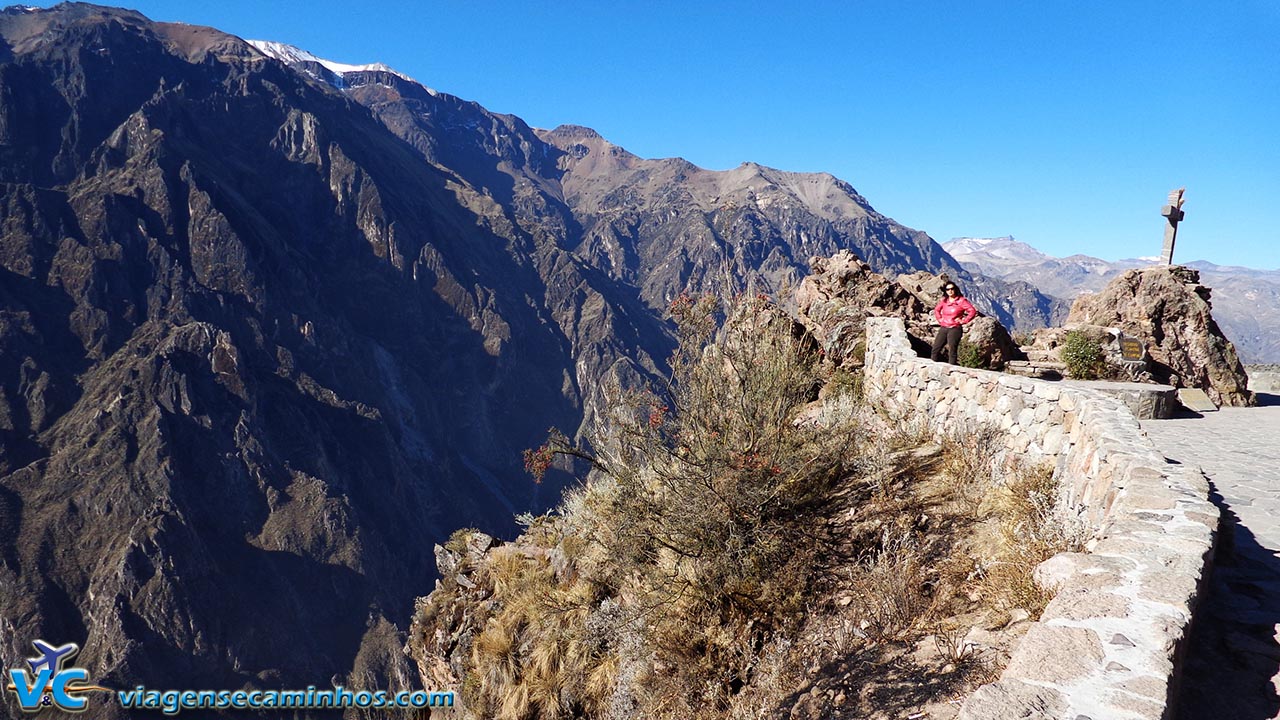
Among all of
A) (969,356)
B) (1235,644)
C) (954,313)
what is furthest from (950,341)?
(1235,644)

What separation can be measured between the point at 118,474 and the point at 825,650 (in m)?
120

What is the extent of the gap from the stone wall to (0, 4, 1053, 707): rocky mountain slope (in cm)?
8601

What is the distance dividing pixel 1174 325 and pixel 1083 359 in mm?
6338

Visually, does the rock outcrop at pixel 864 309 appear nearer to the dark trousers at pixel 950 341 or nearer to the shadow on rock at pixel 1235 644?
the dark trousers at pixel 950 341

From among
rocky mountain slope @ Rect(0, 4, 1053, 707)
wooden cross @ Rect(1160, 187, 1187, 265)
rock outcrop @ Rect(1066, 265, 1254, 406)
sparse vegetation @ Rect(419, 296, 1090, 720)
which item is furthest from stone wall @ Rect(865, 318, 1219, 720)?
rocky mountain slope @ Rect(0, 4, 1053, 707)

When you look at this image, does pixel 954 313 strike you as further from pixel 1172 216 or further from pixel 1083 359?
pixel 1172 216

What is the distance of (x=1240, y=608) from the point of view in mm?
4047

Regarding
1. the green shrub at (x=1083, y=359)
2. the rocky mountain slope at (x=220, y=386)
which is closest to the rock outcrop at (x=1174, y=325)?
the green shrub at (x=1083, y=359)

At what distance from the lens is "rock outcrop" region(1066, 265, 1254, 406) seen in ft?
51.9

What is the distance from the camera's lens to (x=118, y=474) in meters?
92.5

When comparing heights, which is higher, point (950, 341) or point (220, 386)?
point (950, 341)

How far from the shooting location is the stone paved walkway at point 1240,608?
322cm

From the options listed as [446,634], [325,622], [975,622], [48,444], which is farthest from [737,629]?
[48,444]

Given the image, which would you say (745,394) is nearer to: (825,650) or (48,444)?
(825,650)
